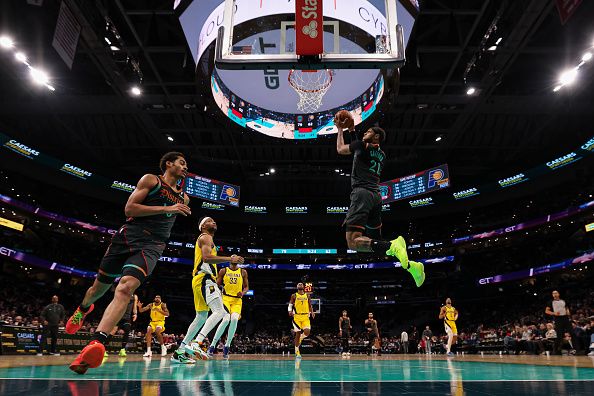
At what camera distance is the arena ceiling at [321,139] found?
15.5 meters

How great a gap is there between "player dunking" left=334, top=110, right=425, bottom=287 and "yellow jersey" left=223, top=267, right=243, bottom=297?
5.00 m

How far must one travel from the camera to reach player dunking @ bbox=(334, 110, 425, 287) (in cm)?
573

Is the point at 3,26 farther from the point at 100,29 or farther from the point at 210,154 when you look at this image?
the point at 210,154

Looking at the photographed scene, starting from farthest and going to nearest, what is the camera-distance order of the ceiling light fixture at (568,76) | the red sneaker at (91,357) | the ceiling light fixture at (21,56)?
the ceiling light fixture at (568,76) < the ceiling light fixture at (21,56) < the red sneaker at (91,357)

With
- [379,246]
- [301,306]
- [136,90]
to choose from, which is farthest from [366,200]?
[136,90]

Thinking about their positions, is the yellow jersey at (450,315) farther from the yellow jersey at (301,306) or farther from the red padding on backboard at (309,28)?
the red padding on backboard at (309,28)

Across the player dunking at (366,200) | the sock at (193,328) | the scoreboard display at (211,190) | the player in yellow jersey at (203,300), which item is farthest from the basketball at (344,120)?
the scoreboard display at (211,190)

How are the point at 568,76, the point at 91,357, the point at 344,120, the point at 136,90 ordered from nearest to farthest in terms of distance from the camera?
the point at 91,357 < the point at 344,120 < the point at 568,76 < the point at 136,90

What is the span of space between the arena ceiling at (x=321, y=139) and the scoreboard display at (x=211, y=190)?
177 cm

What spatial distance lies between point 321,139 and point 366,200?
11790mm

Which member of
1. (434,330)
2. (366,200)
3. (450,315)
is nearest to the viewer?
(366,200)

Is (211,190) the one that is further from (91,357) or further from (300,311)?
(91,357)

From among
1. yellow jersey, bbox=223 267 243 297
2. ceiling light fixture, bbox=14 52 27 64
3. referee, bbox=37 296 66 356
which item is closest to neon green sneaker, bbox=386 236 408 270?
yellow jersey, bbox=223 267 243 297

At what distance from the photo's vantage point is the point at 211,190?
3022 centimetres
